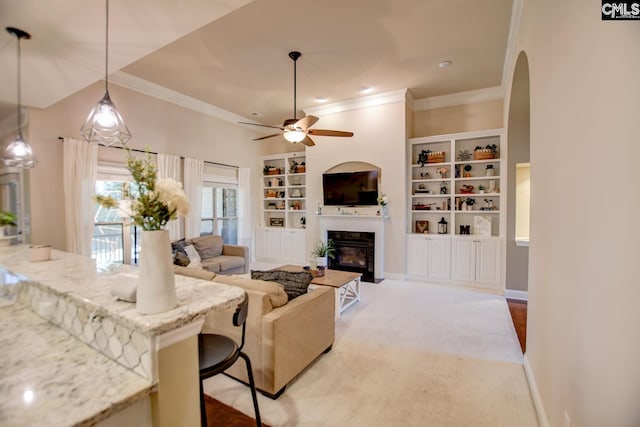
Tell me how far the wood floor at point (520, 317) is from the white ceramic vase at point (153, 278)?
3.45 metres

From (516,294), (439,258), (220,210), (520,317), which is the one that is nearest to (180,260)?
(220,210)

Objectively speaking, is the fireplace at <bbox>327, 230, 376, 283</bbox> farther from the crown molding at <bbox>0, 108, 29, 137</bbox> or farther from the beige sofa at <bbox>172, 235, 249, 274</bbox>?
the crown molding at <bbox>0, 108, 29, 137</bbox>

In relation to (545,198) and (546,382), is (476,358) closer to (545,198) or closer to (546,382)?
(546,382)

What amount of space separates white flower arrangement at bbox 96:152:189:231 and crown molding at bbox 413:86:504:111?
234 inches

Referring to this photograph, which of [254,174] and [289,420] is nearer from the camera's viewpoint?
[289,420]

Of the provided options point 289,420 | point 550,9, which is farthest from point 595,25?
point 289,420

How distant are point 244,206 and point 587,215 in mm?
6531

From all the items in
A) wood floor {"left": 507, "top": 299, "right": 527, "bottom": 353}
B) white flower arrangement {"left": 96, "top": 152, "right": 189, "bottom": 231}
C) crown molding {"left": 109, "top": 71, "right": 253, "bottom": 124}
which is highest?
crown molding {"left": 109, "top": 71, "right": 253, "bottom": 124}

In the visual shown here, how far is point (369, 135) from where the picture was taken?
5805 mm

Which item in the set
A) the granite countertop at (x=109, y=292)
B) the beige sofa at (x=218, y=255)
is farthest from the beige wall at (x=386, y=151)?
the granite countertop at (x=109, y=292)

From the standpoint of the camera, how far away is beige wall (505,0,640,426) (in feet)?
3.15

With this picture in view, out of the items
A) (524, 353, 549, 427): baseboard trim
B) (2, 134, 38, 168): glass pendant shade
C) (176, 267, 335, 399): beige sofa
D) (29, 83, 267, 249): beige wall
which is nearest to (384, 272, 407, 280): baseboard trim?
(524, 353, 549, 427): baseboard trim

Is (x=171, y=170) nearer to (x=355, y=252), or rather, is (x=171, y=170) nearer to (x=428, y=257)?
(x=355, y=252)

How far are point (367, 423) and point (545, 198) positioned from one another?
1928 millimetres
